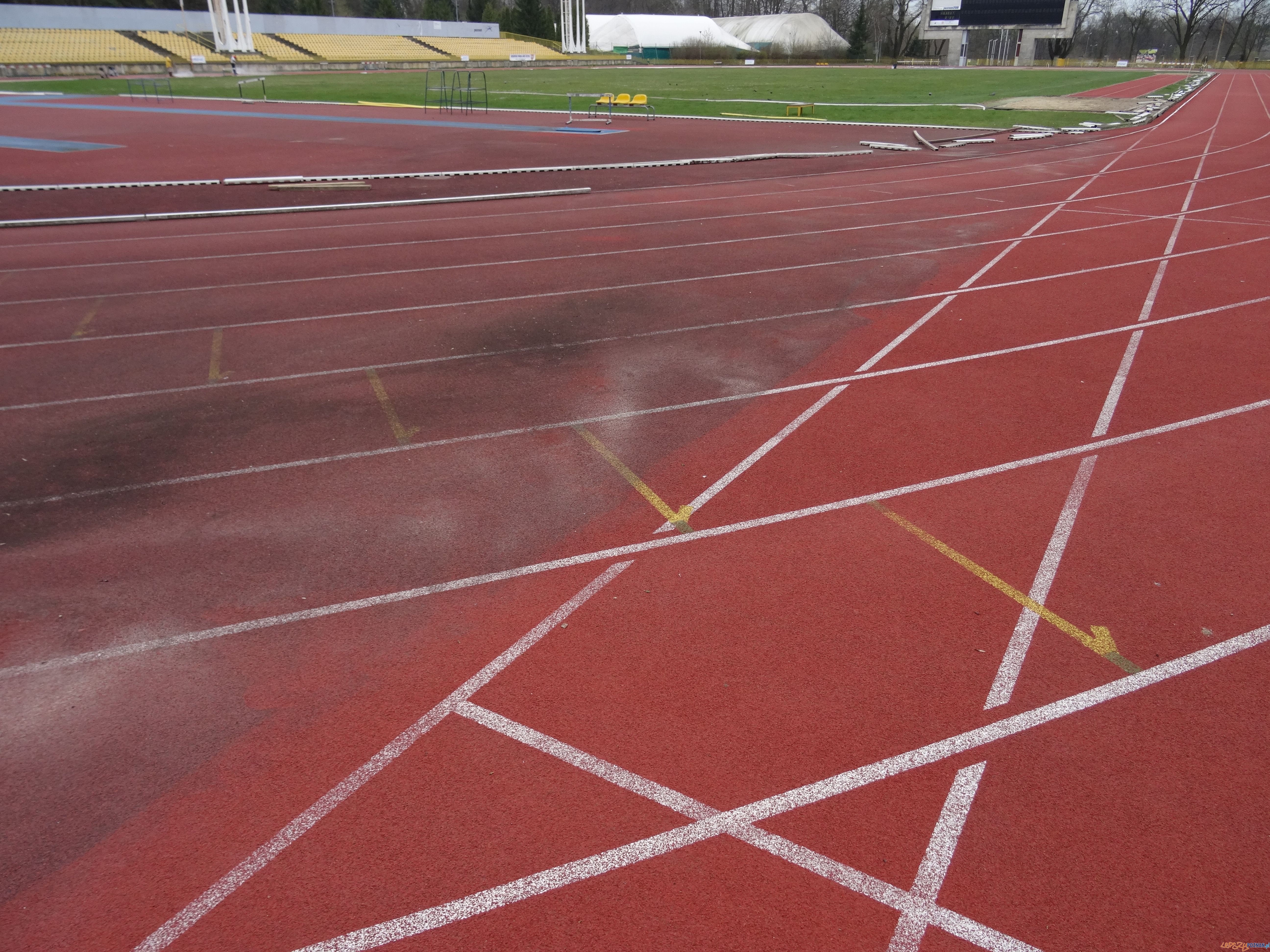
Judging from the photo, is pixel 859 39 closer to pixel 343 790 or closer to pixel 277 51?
pixel 277 51

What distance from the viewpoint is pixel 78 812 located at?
145 inches

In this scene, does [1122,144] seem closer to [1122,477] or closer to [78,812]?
[1122,477]

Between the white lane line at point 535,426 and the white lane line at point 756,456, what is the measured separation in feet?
1.00

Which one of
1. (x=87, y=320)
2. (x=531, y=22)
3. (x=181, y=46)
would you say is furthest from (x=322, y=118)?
(x=531, y=22)

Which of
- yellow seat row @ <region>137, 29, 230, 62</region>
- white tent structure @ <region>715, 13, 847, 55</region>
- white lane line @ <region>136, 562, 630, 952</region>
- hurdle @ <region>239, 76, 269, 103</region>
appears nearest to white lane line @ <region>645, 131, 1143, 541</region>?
white lane line @ <region>136, 562, 630, 952</region>

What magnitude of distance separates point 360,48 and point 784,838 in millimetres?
83613

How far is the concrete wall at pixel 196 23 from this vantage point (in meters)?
59.4

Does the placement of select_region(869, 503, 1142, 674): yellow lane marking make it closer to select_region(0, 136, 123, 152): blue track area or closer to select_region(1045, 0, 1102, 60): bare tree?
select_region(0, 136, 123, 152): blue track area

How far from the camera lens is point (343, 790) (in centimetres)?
380

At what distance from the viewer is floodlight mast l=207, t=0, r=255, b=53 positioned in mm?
59750

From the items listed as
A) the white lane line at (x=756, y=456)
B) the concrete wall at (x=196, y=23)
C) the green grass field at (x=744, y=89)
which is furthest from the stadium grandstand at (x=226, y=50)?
the white lane line at (x=756, y=456)

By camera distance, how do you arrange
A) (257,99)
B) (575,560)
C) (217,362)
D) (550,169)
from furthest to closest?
(257,99) < (550,169) < (217,362) < (575,560)

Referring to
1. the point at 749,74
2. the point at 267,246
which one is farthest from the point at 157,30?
the point at 267,246

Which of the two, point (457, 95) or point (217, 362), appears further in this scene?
Result: point (457, 95)
